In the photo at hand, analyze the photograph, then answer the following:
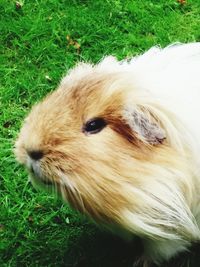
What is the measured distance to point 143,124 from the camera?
2.42 m

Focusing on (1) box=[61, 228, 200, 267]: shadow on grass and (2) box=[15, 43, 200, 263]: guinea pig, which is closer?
(2) box=[15, 43, 200, 263]: guinea pig

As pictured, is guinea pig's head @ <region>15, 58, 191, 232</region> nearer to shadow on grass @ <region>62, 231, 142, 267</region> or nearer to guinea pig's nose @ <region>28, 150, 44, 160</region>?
guinea pig's nose @ <region>28, 150, 44, 160</region>

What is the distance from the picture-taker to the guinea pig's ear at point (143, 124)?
7.91ft

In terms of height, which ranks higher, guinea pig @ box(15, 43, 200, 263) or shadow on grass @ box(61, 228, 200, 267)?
guinea pig @ box(15, 43, 200, 263)

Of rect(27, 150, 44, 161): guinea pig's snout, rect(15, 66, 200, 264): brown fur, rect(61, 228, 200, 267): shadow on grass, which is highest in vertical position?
rect(27, 150, 44, 161): guinea pig's snout

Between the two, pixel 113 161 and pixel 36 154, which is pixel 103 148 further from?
pixel 36 154

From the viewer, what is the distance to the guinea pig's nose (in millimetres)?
2473

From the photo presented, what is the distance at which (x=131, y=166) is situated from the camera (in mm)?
2412

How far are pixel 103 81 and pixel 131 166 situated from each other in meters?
0.42

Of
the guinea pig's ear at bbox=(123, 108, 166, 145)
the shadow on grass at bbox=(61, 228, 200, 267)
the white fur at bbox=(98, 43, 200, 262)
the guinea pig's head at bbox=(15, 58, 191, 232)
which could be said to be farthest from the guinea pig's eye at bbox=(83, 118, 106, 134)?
the shadow on grass at bbox=(61, 228, 200, 267)

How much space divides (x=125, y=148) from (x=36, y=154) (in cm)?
41

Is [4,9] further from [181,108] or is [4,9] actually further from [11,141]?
[181,108]

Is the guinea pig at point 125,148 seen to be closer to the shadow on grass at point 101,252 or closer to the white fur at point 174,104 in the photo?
the white fur at point 174,104

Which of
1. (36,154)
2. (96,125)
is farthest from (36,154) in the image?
(96,125)
